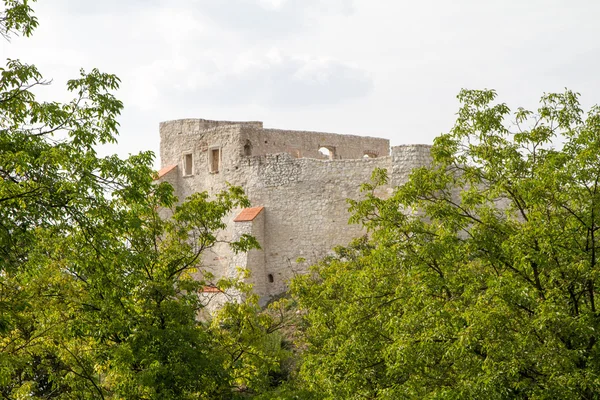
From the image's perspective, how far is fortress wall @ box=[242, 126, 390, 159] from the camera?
32188 mm

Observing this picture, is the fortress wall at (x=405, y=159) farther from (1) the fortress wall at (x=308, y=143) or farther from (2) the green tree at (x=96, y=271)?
(2) the green tree at (x=96, y=271)

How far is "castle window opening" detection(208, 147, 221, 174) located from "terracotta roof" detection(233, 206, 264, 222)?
246 cm

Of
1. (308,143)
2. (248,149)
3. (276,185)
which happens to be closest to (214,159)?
(248,149)

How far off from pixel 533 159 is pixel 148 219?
24.2 feet

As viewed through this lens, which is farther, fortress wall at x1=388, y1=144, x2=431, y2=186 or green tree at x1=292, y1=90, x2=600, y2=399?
fortress wall at x1=388, y1=144, x2=431, y2=186

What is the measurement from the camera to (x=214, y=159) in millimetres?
32344

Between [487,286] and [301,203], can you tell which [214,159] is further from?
[487,286]

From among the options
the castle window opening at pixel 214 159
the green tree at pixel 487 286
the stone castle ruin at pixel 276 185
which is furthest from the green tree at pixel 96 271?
the castle window opening at pixel 214 159

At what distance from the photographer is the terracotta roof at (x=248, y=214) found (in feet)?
97.3

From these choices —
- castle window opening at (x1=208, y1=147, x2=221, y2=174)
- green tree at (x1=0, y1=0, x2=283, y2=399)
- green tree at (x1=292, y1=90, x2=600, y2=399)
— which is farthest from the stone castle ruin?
green tree at (x1=292, y1=90, x2=600, y2=399)

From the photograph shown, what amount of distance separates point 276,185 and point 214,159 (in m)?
3.27

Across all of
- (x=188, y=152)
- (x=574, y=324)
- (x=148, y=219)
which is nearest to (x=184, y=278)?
(x=148, y=219)

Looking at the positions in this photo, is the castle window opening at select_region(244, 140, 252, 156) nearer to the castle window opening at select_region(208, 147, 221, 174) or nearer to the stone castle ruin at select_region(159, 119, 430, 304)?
the stone castle ruin at select_region(159, 119, 430, 304)

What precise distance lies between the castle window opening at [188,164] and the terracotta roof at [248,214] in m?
3.55
